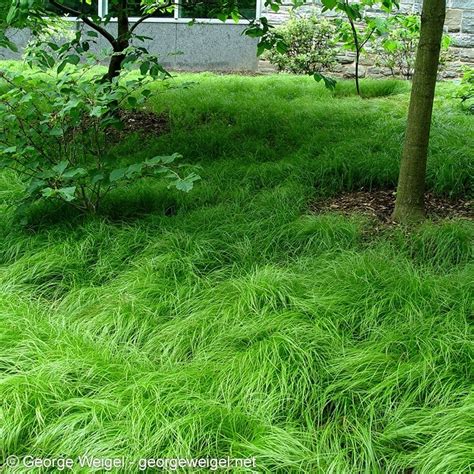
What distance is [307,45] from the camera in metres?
9.52

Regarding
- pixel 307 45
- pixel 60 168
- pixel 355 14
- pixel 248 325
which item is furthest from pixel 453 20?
pixel 248 325

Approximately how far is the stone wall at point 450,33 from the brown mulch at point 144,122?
4.86m

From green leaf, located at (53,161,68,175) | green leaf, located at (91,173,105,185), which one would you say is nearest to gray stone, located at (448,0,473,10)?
green leaf, located at (91,173,105,185)

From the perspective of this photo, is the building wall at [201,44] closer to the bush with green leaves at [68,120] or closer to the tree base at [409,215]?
the bush with green leaves at [68,120]

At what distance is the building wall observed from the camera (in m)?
10.9

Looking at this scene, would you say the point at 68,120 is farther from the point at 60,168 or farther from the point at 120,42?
the point at 120,42

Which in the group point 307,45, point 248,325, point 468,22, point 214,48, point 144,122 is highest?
point 468,22

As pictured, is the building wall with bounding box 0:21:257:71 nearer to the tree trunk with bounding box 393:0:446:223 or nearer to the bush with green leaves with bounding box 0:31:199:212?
the bush with green leaves with bounding box 0:31:199:212

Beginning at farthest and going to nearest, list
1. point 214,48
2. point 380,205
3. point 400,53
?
1. point 214,48
2. point 400,53
3. point 380,205

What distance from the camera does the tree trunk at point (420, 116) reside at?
127 inches

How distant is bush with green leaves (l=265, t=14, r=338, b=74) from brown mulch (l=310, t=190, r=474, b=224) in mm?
5826

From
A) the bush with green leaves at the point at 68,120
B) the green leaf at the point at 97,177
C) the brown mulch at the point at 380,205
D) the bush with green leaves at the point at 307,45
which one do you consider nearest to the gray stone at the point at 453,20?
the bush with green leaves at the point at 307,45

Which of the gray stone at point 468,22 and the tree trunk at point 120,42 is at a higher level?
the gray stone at point 468,22

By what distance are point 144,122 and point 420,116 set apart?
327 cm
